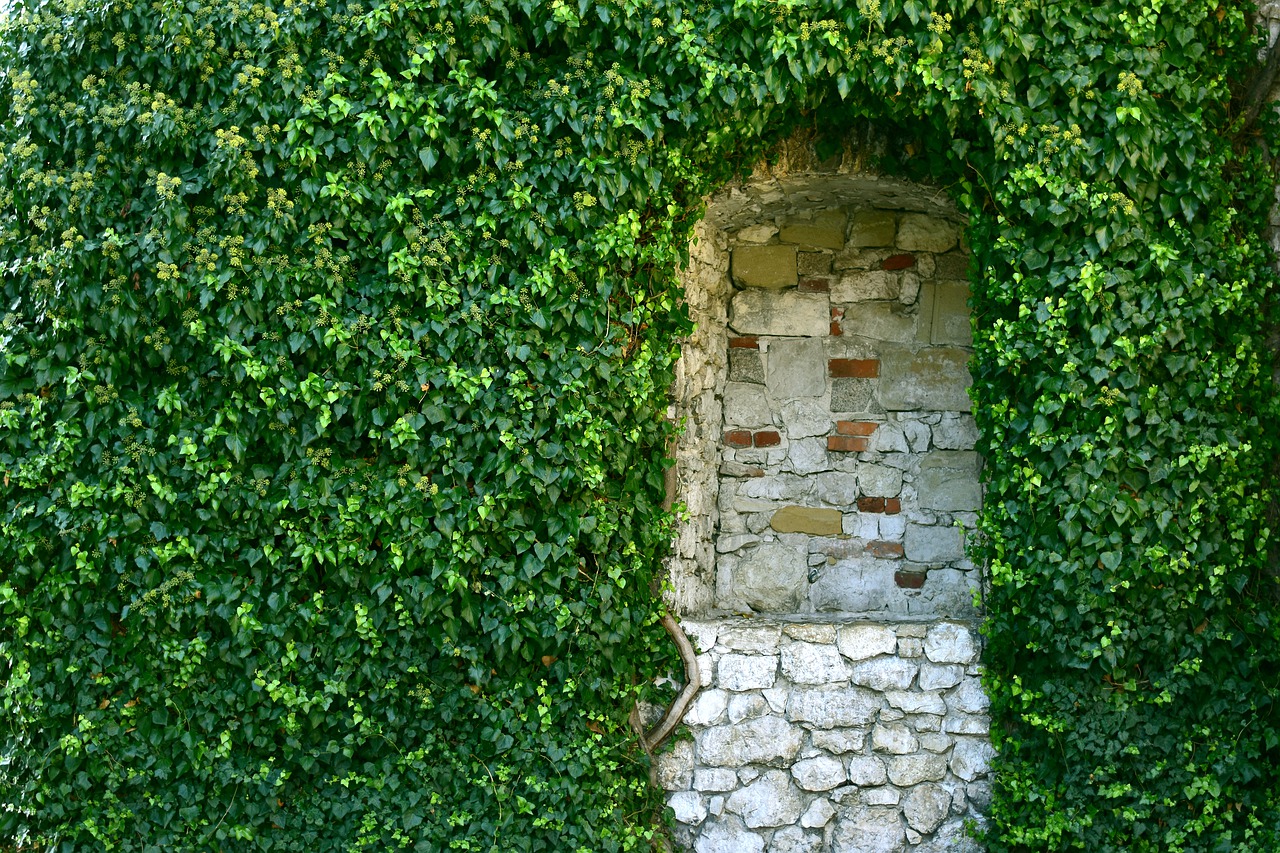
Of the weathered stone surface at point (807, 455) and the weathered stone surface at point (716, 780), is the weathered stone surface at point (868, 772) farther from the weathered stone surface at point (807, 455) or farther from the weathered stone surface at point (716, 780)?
the weathered stone surface at point (807, 455)

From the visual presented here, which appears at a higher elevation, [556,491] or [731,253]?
[731,253]

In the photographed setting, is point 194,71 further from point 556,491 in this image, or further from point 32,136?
point 556,491

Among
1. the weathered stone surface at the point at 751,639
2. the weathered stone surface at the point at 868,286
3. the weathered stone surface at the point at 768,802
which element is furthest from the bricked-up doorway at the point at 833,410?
the weathered stone surface at the point at 768,802

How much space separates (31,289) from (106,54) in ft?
2.63

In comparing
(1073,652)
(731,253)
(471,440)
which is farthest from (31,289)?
(1073,652)

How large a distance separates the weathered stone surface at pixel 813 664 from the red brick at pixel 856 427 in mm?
966

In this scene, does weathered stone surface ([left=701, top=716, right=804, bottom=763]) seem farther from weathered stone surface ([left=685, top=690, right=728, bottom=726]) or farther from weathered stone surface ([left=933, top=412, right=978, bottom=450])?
weathered stone surface ([left=933, top=412, right=978, bottom=450])

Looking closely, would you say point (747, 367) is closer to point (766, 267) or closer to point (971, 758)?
point (766, 267)

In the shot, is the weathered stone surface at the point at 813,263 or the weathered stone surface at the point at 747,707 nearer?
the weathered stone surface at the point at 747,707

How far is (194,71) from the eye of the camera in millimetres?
3312

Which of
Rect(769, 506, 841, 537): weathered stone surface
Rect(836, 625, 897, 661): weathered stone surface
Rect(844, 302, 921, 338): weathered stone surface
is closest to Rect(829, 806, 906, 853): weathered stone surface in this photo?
Rect(836, 625, 897, 661): weathered stone surface

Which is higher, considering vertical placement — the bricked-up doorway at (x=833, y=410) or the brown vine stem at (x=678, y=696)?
the bricked-up doorway at (x=833, y=410)

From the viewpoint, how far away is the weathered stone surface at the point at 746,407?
4.14m

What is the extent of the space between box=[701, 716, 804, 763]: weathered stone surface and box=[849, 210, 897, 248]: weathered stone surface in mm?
1895
